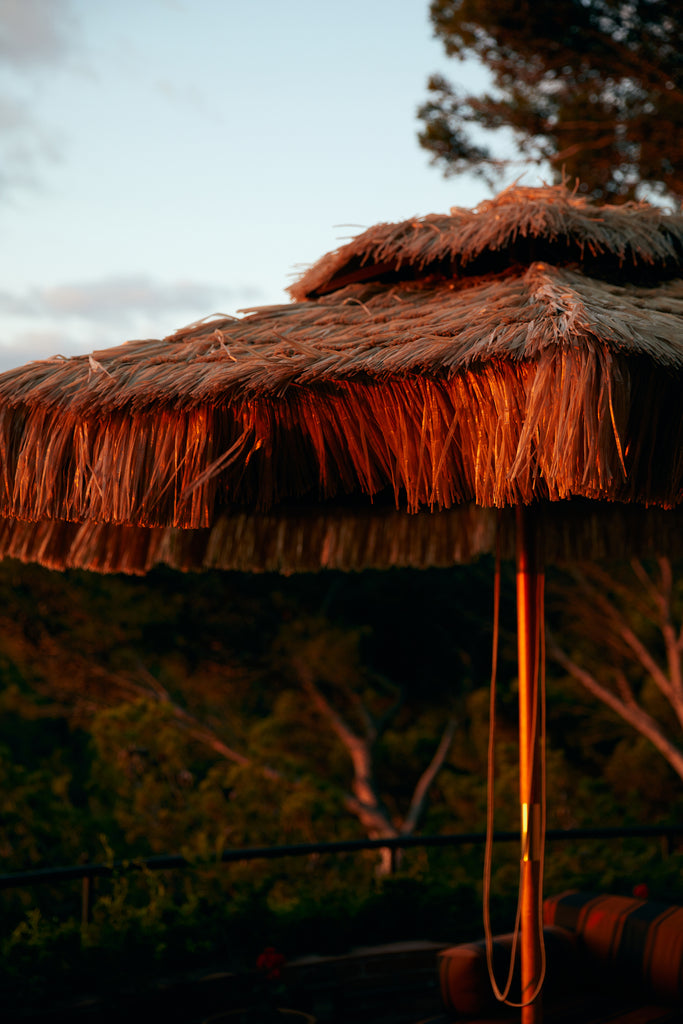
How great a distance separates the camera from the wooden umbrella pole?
8.25 ft

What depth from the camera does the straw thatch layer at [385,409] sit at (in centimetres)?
175

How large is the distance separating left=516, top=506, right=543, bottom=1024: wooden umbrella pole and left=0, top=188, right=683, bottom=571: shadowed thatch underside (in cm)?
58

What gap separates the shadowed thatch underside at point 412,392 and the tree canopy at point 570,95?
6.16 m

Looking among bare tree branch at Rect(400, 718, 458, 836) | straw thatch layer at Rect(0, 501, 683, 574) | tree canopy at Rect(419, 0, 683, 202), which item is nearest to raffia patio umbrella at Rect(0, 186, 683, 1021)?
straw thatch layer at Rect(0, 501, 683, 574)

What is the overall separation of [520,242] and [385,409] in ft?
2.72

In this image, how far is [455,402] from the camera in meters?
1.99

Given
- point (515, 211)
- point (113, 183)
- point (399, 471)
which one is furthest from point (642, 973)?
point (113, 183)

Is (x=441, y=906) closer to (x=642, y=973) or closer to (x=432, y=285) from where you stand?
(x=642, y=973)

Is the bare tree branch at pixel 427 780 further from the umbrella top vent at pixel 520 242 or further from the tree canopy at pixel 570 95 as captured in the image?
the umbrella top vent at pixel 520 242

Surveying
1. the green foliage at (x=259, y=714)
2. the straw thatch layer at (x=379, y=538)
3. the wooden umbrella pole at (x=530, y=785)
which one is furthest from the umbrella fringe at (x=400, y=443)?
the green foliage at (x=259, y=714)

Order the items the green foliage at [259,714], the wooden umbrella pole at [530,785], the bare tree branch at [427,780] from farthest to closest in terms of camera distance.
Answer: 1. the bare tree branch at [427,780]
2. the green foliage at [259,714]
3. the wooden umbrella pole at [530,785]

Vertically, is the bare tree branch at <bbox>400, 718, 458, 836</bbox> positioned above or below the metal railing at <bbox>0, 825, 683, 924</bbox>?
below

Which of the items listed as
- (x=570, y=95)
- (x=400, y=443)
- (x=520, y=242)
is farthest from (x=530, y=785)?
(x=570, y=95)

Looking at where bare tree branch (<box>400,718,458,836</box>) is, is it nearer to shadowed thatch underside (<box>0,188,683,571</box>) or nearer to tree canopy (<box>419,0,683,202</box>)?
tree canopy (<box>419,0,683,202</box>)
